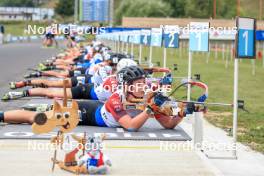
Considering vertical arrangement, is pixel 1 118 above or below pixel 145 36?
below

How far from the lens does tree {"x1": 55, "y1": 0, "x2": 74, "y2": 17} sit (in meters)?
141

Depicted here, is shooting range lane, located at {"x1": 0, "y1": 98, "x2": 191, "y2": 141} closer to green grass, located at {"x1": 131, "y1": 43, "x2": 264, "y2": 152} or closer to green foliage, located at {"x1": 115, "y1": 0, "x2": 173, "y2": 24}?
green grass, located at {"x1": 131, "y1": 43, "x2": 264, "y2": 152}

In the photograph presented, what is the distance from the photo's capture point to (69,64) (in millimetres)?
26438

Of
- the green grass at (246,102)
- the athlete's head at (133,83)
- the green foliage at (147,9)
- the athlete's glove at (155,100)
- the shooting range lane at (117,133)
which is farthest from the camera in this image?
the green foliage at (147,9)

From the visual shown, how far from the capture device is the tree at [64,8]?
141m

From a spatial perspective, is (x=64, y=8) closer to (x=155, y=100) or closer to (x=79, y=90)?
(x=79, y=90)

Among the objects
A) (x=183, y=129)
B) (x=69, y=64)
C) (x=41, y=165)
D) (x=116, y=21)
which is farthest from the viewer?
(x=116, y=21)

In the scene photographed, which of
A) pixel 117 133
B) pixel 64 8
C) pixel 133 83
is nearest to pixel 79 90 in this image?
pixel 133 83

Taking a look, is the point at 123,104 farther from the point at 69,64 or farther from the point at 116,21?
the point at 116,21

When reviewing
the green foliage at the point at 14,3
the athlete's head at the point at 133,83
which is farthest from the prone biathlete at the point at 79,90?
the green foliage at the point at 14,3

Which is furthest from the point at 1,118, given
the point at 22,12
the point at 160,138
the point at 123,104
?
the point at 22,12

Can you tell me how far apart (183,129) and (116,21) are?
80695 millimetres

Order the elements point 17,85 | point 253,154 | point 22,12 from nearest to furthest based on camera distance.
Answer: point 253,154 < point 17,85 < point 22,12

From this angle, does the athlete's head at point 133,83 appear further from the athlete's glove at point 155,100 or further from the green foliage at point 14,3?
the green foliage at point 14,3
